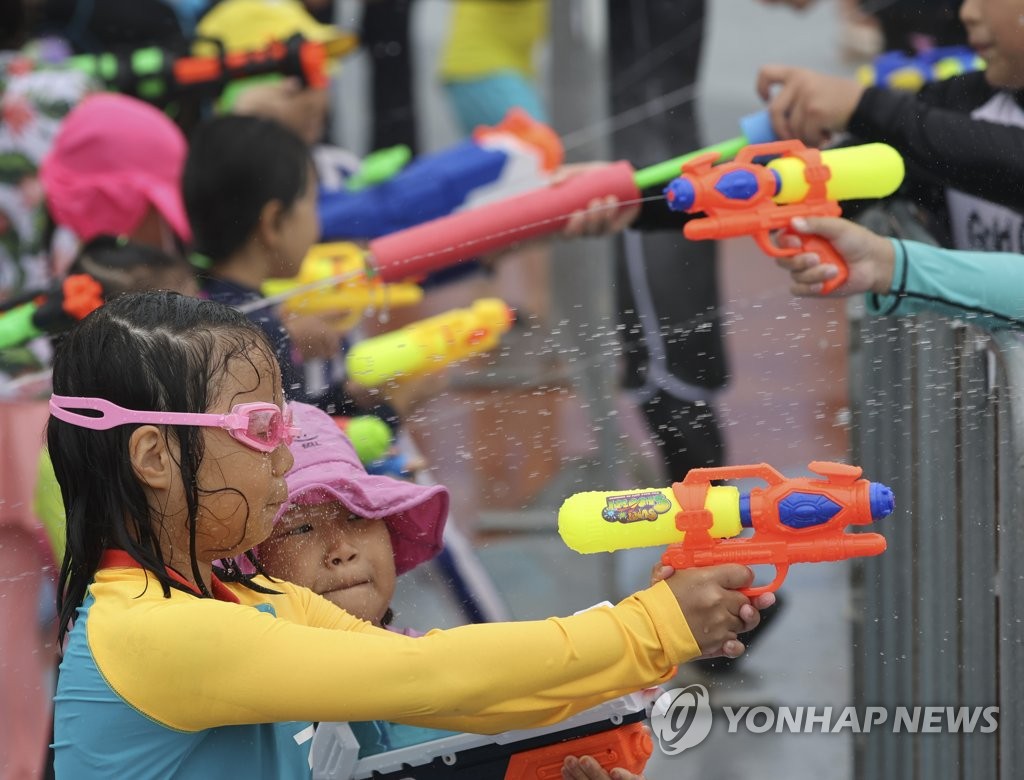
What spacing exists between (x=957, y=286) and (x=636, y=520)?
0.57 meters

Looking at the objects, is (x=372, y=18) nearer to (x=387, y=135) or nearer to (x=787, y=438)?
(x=387, y=135)

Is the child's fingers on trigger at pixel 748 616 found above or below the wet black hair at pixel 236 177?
below

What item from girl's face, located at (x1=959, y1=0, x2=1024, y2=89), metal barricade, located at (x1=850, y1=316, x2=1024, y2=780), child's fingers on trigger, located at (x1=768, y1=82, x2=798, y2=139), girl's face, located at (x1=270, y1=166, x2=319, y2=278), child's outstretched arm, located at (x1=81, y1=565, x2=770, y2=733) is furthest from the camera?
girl's face, located at (x1=270, y1=166, x2=319, y2=278)

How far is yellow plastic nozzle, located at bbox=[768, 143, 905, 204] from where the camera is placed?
175 centimetres

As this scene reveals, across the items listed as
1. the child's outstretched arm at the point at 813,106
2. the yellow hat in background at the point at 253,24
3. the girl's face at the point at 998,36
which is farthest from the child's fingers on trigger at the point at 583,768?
the yellow hat in background at the point at 253,24

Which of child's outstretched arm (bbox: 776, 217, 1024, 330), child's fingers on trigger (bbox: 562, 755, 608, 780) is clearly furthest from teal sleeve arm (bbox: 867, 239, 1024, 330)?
child's fingers on trigger (bbox: 562, 755, 608, 780)

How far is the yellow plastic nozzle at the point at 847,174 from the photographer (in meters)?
1.75

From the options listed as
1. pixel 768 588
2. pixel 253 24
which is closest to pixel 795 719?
pixel 768 588

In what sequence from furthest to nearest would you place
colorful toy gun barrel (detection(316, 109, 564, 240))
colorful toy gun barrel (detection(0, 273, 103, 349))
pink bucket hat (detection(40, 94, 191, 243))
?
pink bucket hat (detection(40, 94, 191, 243)) → colorful toy gun barrel (detection(316, 109, 564, 240)) → colorful toy gun barrel (detection(0, 273, 103, 349))

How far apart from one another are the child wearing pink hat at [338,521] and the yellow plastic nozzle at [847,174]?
510 mm

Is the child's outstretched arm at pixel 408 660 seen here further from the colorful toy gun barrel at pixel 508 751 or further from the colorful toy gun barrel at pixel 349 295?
the colorful toy gun barrel at pixel 349 295

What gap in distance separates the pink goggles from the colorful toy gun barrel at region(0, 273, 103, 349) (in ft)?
3.57

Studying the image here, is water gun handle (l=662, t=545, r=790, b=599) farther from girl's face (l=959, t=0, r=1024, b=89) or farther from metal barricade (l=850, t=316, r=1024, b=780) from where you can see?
girl's face (l=959, t=0, r=1024, b=89)

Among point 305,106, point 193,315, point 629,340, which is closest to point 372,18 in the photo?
point 305,106
